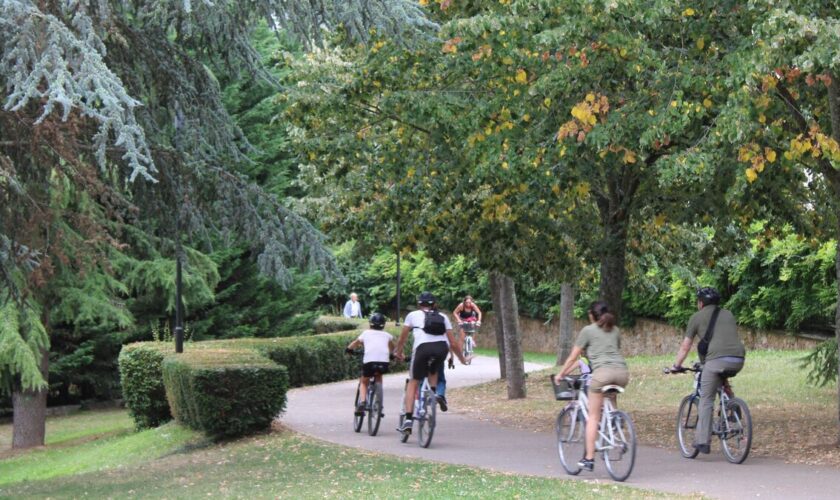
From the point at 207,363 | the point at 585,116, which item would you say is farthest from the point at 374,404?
the point at 585,116

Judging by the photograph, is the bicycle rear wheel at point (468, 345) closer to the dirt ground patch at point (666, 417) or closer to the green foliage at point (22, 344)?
the dirt ground patch at point (666, 417)

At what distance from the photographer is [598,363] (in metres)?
11.0

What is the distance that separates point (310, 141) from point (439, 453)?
4.43 m

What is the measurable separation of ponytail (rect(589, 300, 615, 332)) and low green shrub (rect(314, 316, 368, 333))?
883 inches

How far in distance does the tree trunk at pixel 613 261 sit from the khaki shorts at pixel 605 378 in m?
4.69

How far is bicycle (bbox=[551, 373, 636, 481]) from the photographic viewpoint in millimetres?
10820

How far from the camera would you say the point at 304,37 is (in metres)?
11.6

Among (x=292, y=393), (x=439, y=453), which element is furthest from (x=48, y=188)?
(x=292, y=393)

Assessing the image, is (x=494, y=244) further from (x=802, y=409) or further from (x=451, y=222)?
(x=802, y=409)

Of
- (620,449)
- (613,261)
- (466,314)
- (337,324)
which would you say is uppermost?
(613,261)

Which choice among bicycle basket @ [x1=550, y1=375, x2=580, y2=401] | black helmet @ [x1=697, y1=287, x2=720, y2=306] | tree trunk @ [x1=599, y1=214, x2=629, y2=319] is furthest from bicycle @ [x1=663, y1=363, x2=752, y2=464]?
tree trunk @ [x1=599, y1=214, x2=629, y2=319]

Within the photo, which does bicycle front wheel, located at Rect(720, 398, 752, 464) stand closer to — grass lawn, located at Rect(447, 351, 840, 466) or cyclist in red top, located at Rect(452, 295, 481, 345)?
grass lawn, located at Rect(447, 351, 840, 466)

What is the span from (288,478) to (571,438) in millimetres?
2741

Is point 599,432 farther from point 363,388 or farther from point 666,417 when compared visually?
point 666,417
